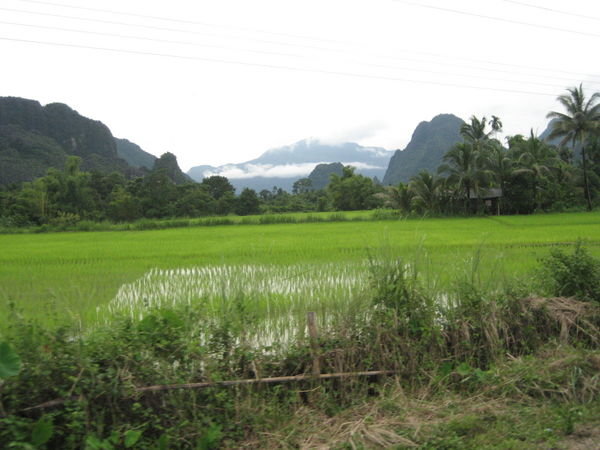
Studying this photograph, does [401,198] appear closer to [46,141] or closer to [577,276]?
[577,276]

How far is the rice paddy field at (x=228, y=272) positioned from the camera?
12.8 ft

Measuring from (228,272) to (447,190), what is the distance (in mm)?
20920

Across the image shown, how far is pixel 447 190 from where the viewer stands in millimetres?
23609

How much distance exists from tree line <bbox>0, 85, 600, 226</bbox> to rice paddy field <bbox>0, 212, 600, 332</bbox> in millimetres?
10899

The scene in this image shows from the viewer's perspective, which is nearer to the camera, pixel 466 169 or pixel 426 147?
pixel 466 169

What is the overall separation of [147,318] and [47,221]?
25754mm

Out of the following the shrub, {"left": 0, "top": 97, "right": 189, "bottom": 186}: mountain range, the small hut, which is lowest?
the shrub

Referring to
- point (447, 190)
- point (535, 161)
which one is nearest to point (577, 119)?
point (535, 161)

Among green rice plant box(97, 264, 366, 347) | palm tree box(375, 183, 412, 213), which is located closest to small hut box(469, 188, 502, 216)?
palm tree box(375, 183, 412, 213)

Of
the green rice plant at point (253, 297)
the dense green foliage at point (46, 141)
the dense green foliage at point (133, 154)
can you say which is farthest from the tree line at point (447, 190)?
the dense green foliage at point (133, 154)

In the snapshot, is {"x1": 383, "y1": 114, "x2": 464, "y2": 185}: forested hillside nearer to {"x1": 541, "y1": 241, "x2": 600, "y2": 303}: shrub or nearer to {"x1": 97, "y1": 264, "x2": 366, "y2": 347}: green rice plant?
{"x1": 97, "y1": 264, "x2": 366, "y2": 347}: green rice plant

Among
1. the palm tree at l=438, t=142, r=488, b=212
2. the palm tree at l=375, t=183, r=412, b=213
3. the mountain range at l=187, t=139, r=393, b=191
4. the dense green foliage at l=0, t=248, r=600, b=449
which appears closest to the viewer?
the dense green foliage at l=0, t=248, r=600, b=449

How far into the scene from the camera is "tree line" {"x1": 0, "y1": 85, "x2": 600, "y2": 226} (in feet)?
76.0

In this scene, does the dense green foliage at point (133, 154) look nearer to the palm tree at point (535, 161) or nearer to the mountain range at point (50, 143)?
the mountain range at point (50, 143)
